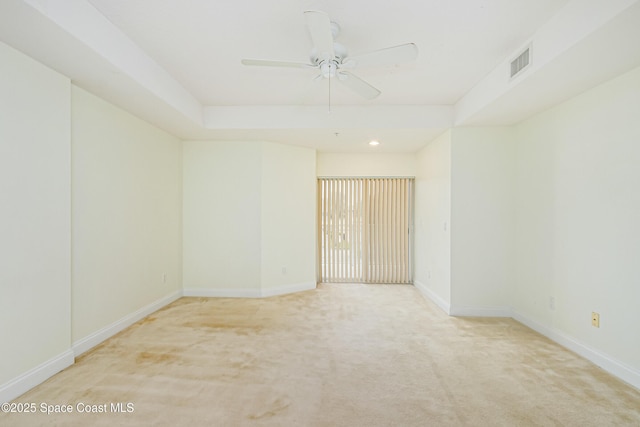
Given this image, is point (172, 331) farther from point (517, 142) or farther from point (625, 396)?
point (517, 142)

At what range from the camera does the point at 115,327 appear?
3.10 m

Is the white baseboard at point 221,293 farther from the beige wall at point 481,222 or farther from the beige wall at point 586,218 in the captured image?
the beige wall at point 586,218

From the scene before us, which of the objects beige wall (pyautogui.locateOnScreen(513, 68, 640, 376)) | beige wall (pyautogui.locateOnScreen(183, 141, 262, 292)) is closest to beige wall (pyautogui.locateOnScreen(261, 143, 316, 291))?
A: beige wall (pyautogui.locateOnScreen(183, 141, 262, 292))

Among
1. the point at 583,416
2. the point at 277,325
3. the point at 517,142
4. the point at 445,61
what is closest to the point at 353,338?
the point at 277,325

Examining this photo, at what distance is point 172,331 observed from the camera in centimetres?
322

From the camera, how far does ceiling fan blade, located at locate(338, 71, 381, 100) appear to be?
228 centimetres

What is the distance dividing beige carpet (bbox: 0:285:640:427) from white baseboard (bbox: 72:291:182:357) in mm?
91

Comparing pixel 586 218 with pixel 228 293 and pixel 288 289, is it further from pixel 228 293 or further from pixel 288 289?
pixel 228 293

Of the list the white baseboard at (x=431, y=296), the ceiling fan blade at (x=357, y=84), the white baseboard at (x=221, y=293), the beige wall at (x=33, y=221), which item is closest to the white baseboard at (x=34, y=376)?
the beige wall at (x=33, y=221)

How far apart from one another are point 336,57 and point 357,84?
313mm

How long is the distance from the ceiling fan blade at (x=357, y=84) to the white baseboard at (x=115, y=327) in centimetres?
325

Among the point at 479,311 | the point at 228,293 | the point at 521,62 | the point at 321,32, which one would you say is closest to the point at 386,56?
the point at 321,32

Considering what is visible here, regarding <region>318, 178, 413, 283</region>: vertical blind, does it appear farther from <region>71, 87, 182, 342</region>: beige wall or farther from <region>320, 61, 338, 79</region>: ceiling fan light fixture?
<region>320, 61, 338, 79</region>: ceiling fan light fixture

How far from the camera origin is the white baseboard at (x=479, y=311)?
12.2 feet
